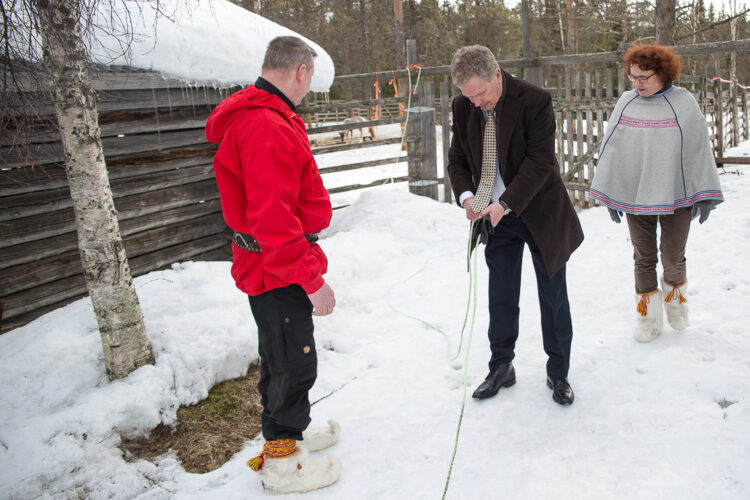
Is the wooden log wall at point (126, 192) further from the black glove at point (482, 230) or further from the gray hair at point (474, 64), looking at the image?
the black glove at point (482, 230)

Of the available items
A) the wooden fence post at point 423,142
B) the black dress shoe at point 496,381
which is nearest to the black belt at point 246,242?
the black dress shoe at point 496,381

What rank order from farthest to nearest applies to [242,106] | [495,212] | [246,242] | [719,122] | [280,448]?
[719,122], [495,212], [280,448], [246,242], [242,106]

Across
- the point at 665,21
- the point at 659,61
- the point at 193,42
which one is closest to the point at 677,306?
the point at 659,61

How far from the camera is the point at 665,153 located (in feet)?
11.0

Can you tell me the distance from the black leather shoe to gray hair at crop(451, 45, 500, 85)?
5.89ft

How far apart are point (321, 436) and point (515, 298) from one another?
1406 millimetres

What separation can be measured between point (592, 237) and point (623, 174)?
2682mm

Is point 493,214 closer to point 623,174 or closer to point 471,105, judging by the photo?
point 471,105

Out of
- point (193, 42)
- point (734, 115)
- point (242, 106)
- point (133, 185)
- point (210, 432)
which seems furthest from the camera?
point (734, 115)

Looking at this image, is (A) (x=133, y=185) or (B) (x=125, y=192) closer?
(B) (x=125, y=192)

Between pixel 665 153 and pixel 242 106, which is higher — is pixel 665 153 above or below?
below

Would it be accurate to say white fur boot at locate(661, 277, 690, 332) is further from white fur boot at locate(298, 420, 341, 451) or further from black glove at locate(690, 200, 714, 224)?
white fur boot at locate(298, 420, 341, 451)

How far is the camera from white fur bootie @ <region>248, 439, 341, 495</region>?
2.53 m

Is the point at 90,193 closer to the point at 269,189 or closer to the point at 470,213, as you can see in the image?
the point at 269,189
